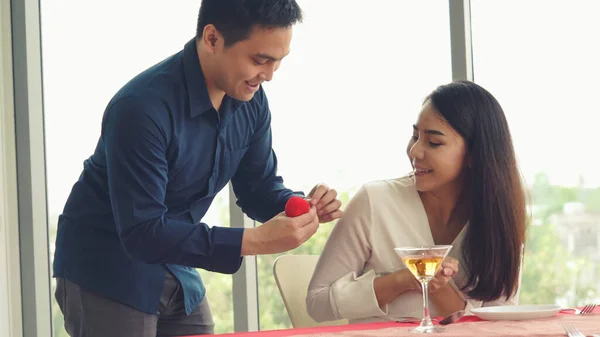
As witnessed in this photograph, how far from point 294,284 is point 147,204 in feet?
1.96

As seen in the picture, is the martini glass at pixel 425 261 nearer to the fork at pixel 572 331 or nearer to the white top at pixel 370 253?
the fork at pixel 572 331

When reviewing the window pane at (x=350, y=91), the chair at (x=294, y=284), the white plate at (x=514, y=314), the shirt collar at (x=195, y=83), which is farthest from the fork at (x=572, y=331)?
the window pane at (x=350, y=91)

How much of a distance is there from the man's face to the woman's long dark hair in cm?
54

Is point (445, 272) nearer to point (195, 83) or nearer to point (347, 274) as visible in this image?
point (347, 274)

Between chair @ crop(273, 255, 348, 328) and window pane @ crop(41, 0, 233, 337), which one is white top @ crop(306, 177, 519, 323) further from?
window pane @ crop(41, 0, 233, 337)

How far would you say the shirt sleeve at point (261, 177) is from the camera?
2.35 metres

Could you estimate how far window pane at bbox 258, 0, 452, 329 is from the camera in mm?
3209

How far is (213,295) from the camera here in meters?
3.56

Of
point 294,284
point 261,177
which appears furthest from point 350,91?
point 294,284

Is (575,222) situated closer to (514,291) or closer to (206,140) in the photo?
(514,291)

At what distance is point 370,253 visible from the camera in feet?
7.49

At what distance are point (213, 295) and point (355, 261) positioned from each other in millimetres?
1442

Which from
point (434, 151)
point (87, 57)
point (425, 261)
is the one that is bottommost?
point (425, 261)

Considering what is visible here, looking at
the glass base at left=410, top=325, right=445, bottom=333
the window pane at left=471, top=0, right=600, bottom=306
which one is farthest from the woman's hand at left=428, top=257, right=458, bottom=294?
the window pane at left=471, top=0, right=600, bottom=306
